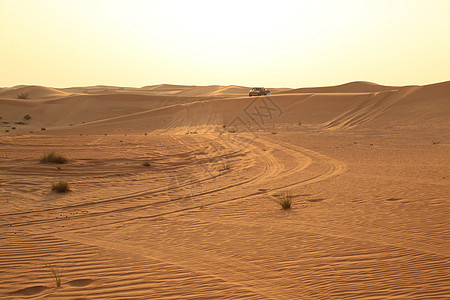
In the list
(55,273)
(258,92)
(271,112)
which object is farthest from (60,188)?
(258,92)

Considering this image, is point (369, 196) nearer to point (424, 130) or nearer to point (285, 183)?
point (285, 183)

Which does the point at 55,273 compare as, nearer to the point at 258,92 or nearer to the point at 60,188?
the point at 60,188

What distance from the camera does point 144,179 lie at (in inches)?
491

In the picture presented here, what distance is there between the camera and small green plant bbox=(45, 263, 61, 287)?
15.7 ft

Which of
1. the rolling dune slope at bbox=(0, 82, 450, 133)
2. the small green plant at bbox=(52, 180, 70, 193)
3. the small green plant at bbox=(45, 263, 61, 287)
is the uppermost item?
the rolling dune slope at bbox=(0, 82, 450, 133)

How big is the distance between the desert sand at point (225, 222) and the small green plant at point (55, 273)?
0.05m

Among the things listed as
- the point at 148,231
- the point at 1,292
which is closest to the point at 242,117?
the point at 148,231

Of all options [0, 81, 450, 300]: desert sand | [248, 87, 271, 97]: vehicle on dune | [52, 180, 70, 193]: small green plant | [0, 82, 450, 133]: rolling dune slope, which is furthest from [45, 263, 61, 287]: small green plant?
[248, 87, 271, 97]: vehicle on dune

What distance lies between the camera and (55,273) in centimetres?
517

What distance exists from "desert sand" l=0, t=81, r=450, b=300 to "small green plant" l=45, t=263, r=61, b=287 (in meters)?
0.05

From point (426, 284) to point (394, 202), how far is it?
438 centimetres

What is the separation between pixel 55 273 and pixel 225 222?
3.39m

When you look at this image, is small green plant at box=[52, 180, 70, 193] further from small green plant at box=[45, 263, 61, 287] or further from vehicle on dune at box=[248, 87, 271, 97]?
vehicle on dune at box=[248, 87, 271, 97]

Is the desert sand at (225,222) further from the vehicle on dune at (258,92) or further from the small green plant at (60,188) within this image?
the vehicle on dune at (258,92)
